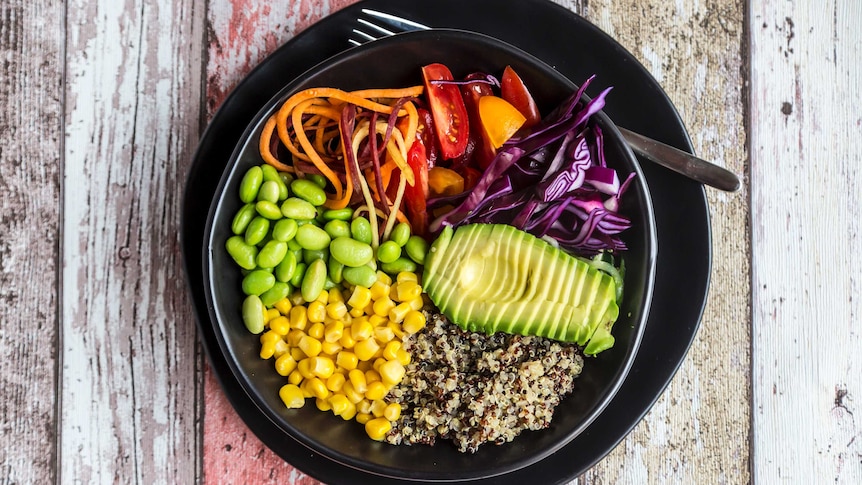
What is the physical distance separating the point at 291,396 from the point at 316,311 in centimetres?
30

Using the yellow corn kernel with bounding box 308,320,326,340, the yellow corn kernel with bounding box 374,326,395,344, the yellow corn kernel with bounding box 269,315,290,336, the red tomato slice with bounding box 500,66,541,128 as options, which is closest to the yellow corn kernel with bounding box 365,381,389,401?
the yellow corn kernel with bounding box 374,326,395,344

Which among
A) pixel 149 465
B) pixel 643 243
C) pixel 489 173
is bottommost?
pixel 149 465

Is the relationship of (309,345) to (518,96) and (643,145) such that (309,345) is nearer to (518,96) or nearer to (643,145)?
(518,96)

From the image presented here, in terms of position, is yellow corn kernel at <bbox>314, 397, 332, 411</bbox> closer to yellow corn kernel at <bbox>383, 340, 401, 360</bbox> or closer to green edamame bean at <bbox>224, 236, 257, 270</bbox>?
yellow corn kernel at <bbox>383, 340, 401, 360</bbox>

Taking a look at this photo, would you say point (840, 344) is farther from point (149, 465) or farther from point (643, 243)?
point (149, 465)

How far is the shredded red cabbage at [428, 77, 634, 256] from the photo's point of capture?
2.25 m

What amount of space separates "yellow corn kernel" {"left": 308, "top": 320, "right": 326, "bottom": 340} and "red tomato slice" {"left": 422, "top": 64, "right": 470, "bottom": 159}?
0.75 meters

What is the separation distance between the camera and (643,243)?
2.25m

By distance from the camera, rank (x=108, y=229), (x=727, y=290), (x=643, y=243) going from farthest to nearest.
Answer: (x=727, y=290), (x=108, y=229), (x=643, y=243)

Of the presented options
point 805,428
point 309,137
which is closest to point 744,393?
point 805,428

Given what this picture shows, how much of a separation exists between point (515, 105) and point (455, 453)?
1.25 metres

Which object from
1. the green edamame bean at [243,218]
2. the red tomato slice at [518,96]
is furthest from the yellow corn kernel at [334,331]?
the red tomato slice at [518,96]

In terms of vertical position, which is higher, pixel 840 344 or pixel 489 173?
pixel 489 173

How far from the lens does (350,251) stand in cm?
222
